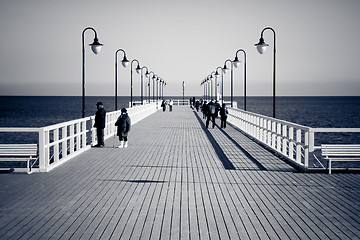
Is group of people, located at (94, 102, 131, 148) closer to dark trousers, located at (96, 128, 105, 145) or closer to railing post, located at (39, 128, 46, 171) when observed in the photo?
dark trousers, located at (96, 128, 105, 145)

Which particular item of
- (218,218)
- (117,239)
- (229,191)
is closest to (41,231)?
(117,239)

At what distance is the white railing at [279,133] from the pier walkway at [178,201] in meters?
0.61

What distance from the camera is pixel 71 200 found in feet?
25.4

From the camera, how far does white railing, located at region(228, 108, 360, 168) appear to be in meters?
10.9

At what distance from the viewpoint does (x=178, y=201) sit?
7.72 m

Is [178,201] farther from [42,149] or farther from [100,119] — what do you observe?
[100,119]

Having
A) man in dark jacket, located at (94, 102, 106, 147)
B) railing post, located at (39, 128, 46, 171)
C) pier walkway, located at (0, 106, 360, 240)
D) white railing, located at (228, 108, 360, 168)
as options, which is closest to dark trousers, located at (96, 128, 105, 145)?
man in dark jacket, located at (94, 102, 106, 147)

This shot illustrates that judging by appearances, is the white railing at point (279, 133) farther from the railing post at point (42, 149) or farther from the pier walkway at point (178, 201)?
the railing post at point (42, 149)

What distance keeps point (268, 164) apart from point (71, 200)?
19.7ft

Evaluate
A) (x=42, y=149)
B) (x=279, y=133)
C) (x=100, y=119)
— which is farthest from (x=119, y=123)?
(x=279, y=133)

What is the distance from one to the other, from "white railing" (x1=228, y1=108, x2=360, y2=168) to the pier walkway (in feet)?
2.00

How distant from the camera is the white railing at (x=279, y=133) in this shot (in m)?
10.9

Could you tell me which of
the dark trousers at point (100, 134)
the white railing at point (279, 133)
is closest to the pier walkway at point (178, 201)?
the white railing at point (279, 133)

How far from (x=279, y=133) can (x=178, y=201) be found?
7.13 m
